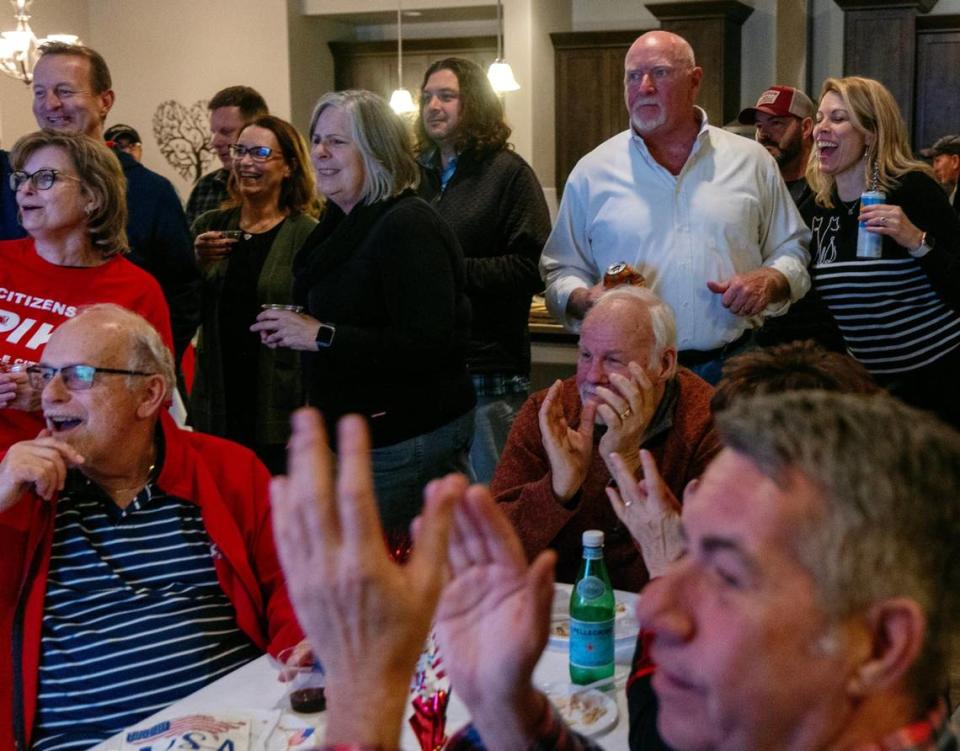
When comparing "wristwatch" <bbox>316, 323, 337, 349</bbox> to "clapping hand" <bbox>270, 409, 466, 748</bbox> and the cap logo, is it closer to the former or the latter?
"clapping hand" <bbox>270, 409, 466, 748</bbox>

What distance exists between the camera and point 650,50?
3178mm

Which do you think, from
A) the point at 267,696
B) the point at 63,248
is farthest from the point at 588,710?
the point at 63,248

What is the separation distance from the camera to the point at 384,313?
9.42 feet

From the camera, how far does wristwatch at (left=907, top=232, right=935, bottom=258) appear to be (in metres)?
3.25

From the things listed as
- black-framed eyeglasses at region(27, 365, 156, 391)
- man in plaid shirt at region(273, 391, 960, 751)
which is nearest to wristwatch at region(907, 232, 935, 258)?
black-framed eyeglasses at region(27, 365, 156, 391)

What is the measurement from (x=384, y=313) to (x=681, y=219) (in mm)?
826

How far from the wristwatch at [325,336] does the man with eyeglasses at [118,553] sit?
0.62m

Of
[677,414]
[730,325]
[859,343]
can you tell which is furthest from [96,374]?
[859,343]

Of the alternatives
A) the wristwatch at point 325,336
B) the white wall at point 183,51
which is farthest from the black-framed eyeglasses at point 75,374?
the white wall at point 183,51

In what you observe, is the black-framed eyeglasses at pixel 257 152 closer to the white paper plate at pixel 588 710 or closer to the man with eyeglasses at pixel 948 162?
the white paper plate at pixel 588 710

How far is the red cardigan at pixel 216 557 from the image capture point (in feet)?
6.40

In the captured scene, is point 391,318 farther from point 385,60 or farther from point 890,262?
point 385,60

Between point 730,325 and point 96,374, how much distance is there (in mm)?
1648

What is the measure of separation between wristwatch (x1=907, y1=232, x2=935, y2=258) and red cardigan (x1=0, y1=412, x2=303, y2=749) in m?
1.92
